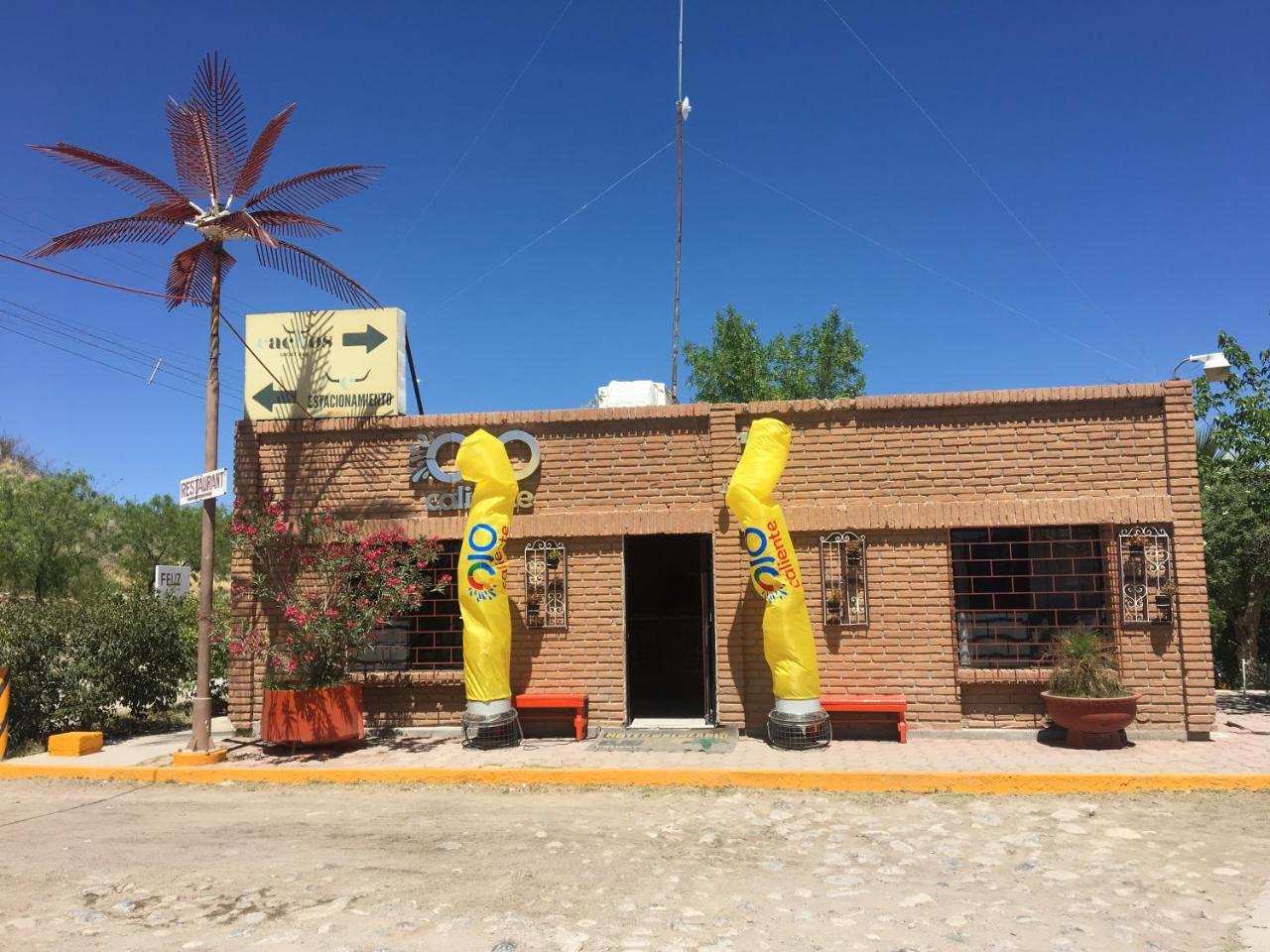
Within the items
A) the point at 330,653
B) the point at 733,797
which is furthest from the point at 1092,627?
the point at 330,653

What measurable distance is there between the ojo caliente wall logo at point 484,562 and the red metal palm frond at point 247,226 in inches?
158

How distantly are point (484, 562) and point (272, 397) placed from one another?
14.3 feet

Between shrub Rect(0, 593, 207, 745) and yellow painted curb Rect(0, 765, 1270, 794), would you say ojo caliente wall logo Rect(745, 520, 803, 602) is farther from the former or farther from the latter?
shrub Rect(0, 593, 207, 745)

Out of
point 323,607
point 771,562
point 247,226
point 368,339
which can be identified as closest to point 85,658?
point 323,607

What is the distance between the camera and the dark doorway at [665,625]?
1296 centimetres

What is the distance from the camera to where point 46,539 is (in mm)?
23156

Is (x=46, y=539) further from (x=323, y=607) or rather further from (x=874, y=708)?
(x=874, y=708)

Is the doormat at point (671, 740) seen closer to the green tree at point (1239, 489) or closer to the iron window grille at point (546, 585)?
the iron window grille at point (546, 585)

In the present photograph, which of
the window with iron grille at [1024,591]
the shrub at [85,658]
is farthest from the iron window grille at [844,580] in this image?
the shrub at [85,658]

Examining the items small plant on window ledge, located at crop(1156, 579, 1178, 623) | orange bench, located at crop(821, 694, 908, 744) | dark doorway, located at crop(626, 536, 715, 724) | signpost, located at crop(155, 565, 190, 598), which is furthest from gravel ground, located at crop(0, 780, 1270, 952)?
signpost, located at crop(155, 565, 190, 598)

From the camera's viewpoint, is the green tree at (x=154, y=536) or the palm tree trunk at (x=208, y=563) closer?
the palm tree trunk at (x=208, y=563)

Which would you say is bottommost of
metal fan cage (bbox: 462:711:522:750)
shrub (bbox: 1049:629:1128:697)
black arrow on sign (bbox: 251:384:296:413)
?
metal fan cage (bbox: 462:711:522:750)

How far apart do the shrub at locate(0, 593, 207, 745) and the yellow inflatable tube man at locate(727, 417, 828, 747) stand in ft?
25.9

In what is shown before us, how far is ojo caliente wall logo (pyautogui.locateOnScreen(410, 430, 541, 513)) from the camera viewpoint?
10.7 metres
